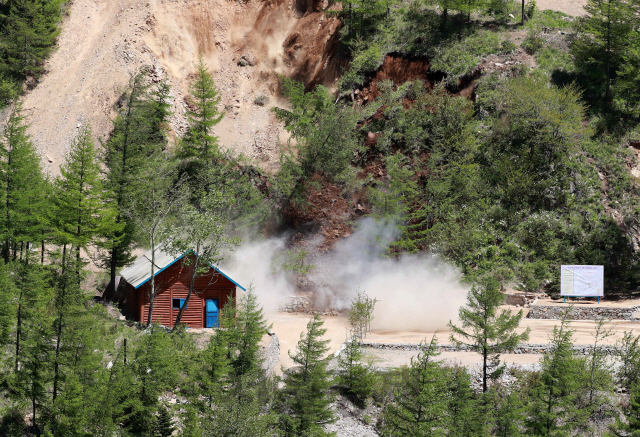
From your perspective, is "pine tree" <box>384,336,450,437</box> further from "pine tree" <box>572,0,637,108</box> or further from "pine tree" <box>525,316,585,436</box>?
"pine tree" <box>572,0,637,108</box>

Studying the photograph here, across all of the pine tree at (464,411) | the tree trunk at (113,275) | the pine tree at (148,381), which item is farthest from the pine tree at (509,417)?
the tree trunk at (113,275)

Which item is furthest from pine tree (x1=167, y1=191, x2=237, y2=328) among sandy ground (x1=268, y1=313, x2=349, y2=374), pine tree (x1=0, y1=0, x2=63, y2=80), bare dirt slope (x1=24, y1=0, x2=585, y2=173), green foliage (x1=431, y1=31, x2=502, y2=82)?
pine tree (x1=0, y1=0, x2=63, y2=80)

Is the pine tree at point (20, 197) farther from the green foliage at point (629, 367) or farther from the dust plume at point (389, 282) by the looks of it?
the green foliage at point (629, 367)

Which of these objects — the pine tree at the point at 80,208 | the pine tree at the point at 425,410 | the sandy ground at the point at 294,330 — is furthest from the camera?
the pine tree at the point at 80,208

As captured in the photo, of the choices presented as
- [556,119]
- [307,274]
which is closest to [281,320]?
[307,274]

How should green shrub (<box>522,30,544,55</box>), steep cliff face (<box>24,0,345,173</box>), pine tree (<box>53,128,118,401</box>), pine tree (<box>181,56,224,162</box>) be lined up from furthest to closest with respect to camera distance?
1. green shrub (<box>522,30,544,55</box>)
2. steep cliff face (<box>24,0,345,173</box>)
3. pine tree (<box>181,56,224,162</box>)
4. pine tree (<box>53,128,118,401</box>)

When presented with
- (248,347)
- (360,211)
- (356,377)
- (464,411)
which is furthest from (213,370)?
(360,211)

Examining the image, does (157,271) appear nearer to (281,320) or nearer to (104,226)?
(104,226)
